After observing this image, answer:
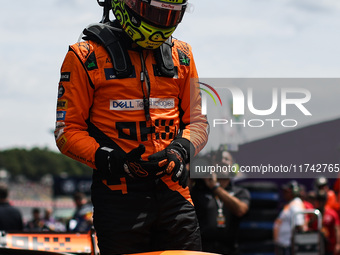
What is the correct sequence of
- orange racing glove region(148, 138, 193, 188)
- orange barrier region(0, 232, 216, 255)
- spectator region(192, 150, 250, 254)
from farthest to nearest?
spectator region(192, 150, 250, 254) → orange barrier region(0, 232, 216, 255) → orange racing glove region(148, 138, 193, 188)

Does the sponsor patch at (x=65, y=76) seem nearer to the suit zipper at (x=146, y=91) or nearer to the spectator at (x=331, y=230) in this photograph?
the suit zipper at (x=146, y=91)

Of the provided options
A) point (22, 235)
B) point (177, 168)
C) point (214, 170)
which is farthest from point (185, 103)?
point (214, 170)

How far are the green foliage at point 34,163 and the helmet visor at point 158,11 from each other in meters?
112

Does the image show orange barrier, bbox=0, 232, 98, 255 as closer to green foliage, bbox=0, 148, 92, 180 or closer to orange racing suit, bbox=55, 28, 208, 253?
orange racing suit, bbox=55, 28, 208, 253

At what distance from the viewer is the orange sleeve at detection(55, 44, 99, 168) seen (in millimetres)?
3053

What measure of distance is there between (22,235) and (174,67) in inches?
71.2

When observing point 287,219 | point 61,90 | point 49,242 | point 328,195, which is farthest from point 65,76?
point 328,195

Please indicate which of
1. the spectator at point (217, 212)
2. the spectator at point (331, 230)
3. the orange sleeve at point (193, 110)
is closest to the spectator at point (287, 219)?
the spectator at point (331, 230)

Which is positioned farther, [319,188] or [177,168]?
[319,188]

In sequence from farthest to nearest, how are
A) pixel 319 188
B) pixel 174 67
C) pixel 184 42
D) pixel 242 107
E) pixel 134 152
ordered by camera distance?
pixel 319 188 < pixel 242 107 < pixel 184 42 < pixel 174 67 < pixel 134 152

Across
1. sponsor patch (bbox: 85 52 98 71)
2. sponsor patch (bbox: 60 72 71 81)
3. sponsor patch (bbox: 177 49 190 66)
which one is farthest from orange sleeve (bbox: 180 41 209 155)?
sponsor patch (bbox: 60 72 71 81)

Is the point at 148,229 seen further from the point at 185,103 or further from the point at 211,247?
the point at 211,247

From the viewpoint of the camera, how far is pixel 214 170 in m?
5.50

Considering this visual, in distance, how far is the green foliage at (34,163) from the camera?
116m
